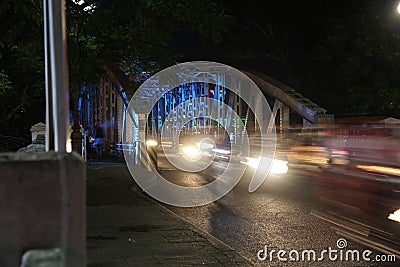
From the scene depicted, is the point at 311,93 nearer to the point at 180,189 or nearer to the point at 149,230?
the point at 180,189

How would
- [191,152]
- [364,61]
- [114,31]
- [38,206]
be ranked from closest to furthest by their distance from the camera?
[38,206], [114,31], [364,61], [191,152]

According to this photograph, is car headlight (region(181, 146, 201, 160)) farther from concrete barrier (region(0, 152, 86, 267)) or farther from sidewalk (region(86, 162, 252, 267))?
concrete barrier (region(0, 152, 86, 267))

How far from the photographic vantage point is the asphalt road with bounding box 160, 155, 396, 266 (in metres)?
7.11

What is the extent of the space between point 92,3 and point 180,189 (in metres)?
5.28

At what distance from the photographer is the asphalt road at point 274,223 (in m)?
7.11

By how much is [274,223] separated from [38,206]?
694cm

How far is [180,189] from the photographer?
→ 1473 centimetres

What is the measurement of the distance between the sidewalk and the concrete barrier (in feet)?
11.1

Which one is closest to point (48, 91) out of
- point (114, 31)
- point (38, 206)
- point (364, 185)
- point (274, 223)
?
point (38, 206)

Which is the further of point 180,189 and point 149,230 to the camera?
point 180,189

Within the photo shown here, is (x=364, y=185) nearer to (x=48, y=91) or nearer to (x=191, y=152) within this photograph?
(x=48, y=91)

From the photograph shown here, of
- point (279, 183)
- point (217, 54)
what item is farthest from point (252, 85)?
point (279, 183)

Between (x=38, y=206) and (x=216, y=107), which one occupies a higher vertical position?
(x=216, y=107)

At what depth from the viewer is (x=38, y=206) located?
2717mm
